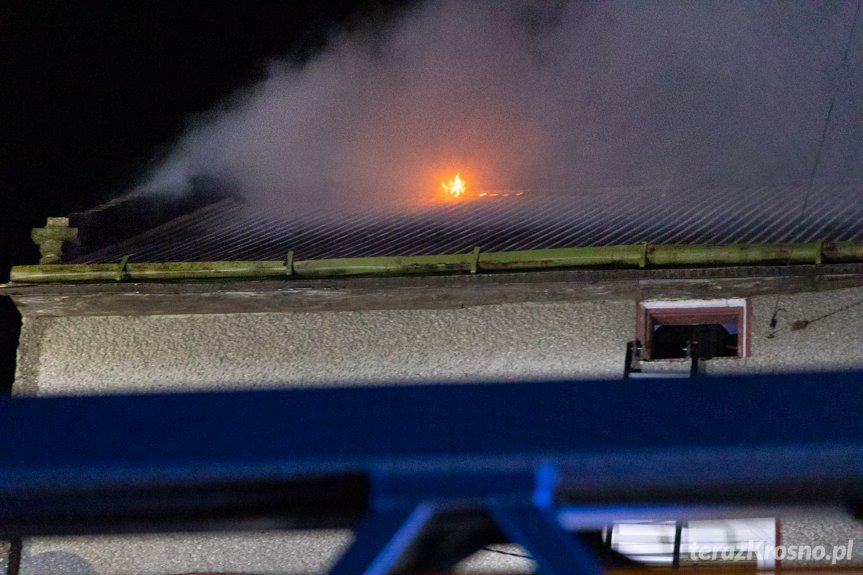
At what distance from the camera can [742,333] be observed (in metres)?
8.18

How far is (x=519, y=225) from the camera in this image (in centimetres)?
954

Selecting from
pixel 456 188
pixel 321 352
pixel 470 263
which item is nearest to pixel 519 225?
pixel 470 263

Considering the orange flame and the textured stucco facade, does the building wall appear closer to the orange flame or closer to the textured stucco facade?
the textured stucco facade

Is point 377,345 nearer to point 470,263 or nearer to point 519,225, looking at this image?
point 470,263

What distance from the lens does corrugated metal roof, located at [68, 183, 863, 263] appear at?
865 cm

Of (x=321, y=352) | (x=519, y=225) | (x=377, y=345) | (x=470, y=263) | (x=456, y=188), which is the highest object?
(x=456, y=188)

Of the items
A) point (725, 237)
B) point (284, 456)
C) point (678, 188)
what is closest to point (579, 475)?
point (284, 456)

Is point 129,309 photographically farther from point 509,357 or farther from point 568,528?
point 568,528

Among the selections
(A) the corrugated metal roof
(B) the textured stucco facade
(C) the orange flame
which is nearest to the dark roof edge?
(A) the corrugated metal roof

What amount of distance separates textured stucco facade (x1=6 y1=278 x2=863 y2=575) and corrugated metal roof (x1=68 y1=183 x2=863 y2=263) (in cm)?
63

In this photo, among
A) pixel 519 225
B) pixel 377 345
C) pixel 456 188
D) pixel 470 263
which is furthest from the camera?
pixel 456 188

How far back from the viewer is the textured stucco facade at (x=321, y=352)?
7922 mm

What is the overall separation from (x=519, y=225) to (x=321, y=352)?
2.52 metres

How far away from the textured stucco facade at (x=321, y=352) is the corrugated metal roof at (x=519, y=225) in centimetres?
63
